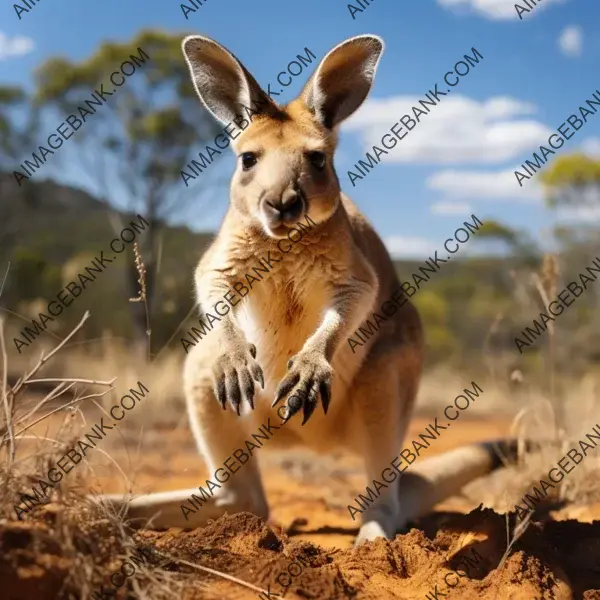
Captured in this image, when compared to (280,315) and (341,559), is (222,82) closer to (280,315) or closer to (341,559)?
(280,315)

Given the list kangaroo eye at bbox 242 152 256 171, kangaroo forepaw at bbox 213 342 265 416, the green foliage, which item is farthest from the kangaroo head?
the green foliage

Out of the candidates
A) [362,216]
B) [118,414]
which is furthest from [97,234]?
[362,216]

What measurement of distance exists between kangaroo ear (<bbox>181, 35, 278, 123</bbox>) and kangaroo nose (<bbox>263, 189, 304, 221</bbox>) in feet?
2.76

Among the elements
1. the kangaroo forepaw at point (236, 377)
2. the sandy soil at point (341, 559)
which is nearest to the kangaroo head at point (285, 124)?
the kangaroo forepaw at point (236, 377)

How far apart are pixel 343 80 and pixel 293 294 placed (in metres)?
1.29

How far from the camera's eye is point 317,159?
4.26 m

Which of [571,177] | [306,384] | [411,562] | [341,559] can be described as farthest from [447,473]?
[571,177]

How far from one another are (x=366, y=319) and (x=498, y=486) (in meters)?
1.93

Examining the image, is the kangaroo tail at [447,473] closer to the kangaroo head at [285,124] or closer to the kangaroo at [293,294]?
the kangaroo at [293,294]

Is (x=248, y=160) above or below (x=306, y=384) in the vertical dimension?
above

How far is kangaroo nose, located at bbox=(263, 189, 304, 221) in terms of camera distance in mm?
3912

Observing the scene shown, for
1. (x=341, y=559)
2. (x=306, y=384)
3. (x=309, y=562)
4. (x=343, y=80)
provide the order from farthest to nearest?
(x=343, y=80) → (x=306, y=384) → (x=341, y=559) → (x=309, y=562)

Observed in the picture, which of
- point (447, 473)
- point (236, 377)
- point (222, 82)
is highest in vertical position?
point (222, 82)

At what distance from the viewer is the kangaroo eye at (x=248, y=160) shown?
14.0 ft
